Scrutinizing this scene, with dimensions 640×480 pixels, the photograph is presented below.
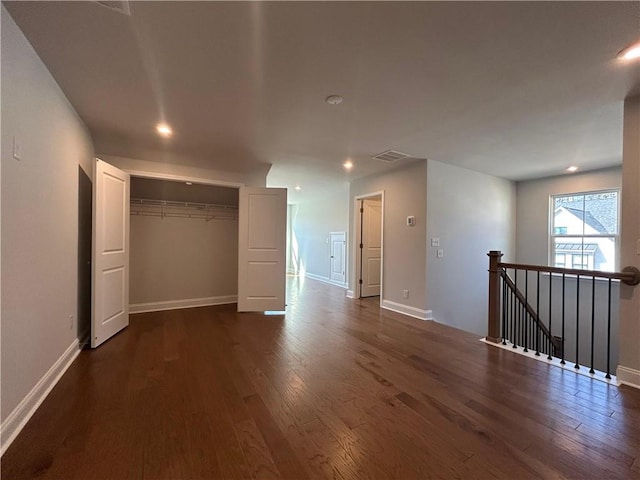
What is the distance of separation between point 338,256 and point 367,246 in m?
1.59

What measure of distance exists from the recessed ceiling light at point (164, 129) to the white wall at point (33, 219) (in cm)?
72

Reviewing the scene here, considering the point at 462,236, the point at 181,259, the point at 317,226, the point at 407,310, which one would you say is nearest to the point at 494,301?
the point at 407,310

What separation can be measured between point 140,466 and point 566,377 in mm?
3252

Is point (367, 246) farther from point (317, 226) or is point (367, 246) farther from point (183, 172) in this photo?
point (183, 172)

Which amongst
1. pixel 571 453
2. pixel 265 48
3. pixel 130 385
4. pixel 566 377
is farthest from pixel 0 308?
pixel 566 377

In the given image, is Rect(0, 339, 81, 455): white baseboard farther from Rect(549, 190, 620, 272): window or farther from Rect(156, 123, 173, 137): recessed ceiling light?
Rect(549, 190, 620, 272): window

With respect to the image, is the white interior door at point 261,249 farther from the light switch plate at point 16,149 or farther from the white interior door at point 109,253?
the light switch plate at point 16,149

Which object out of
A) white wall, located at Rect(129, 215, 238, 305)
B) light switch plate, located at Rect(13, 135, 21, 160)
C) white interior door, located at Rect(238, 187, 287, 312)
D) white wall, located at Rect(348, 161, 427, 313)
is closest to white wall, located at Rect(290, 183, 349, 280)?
white wall, located at Rect(348, 161, 427, 313)

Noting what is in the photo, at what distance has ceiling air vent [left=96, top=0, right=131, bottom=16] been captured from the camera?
1466mm

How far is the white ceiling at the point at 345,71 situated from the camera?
1551 mm

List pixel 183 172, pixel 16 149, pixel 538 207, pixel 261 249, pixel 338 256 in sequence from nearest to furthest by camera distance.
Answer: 1. pixel 16 149
2. pixel 183 172
3. pixel 261 249
4. pixel 538 207
5. pixel 338 256

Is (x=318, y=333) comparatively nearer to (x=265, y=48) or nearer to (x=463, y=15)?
(x=265, y=48)

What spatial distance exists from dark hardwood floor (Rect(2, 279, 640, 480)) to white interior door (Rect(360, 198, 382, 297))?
9.32 ft

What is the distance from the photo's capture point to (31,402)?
184cm
